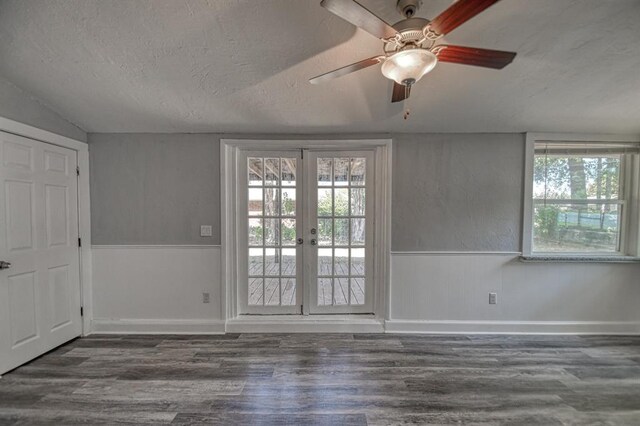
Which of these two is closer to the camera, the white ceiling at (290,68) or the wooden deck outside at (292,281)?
the white ceiling at (290,68)

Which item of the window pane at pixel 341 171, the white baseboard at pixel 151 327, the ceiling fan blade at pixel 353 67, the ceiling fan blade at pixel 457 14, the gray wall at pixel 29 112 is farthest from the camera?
the window pane at pixel 341 171

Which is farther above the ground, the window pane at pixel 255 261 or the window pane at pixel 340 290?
the window pane at pixel 255 261

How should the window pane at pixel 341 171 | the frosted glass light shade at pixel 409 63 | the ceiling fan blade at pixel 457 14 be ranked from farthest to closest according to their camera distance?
the window pane at pixel 341 171
the frosted glass light shade at pixel 409 63
the ceiling fan blade at pixel 457 14

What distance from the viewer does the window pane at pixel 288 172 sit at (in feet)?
9.48

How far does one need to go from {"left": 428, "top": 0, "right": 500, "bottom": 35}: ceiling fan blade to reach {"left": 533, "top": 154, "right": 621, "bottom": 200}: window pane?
8.00ft

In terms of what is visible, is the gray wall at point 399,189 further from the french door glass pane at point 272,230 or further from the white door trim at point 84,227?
the french door glass pane at point 272,230

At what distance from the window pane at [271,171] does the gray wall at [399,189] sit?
0.27m

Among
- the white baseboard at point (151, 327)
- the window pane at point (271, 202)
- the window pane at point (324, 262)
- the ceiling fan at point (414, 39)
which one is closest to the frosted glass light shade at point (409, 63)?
the ceiling fan at point (414, 39)

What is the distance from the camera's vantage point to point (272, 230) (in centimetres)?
291

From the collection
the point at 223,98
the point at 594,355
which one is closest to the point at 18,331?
the point at 223,98

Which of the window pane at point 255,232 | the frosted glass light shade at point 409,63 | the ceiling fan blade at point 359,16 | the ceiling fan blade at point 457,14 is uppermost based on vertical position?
the ceiling fan blade at point 359,16

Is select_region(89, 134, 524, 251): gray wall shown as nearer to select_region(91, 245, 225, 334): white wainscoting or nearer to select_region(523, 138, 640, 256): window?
select_region(91, 245, 225, 334): white wainscoting

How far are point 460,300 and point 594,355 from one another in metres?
1.14

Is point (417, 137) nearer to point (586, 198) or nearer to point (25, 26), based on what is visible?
point (586, 198)
